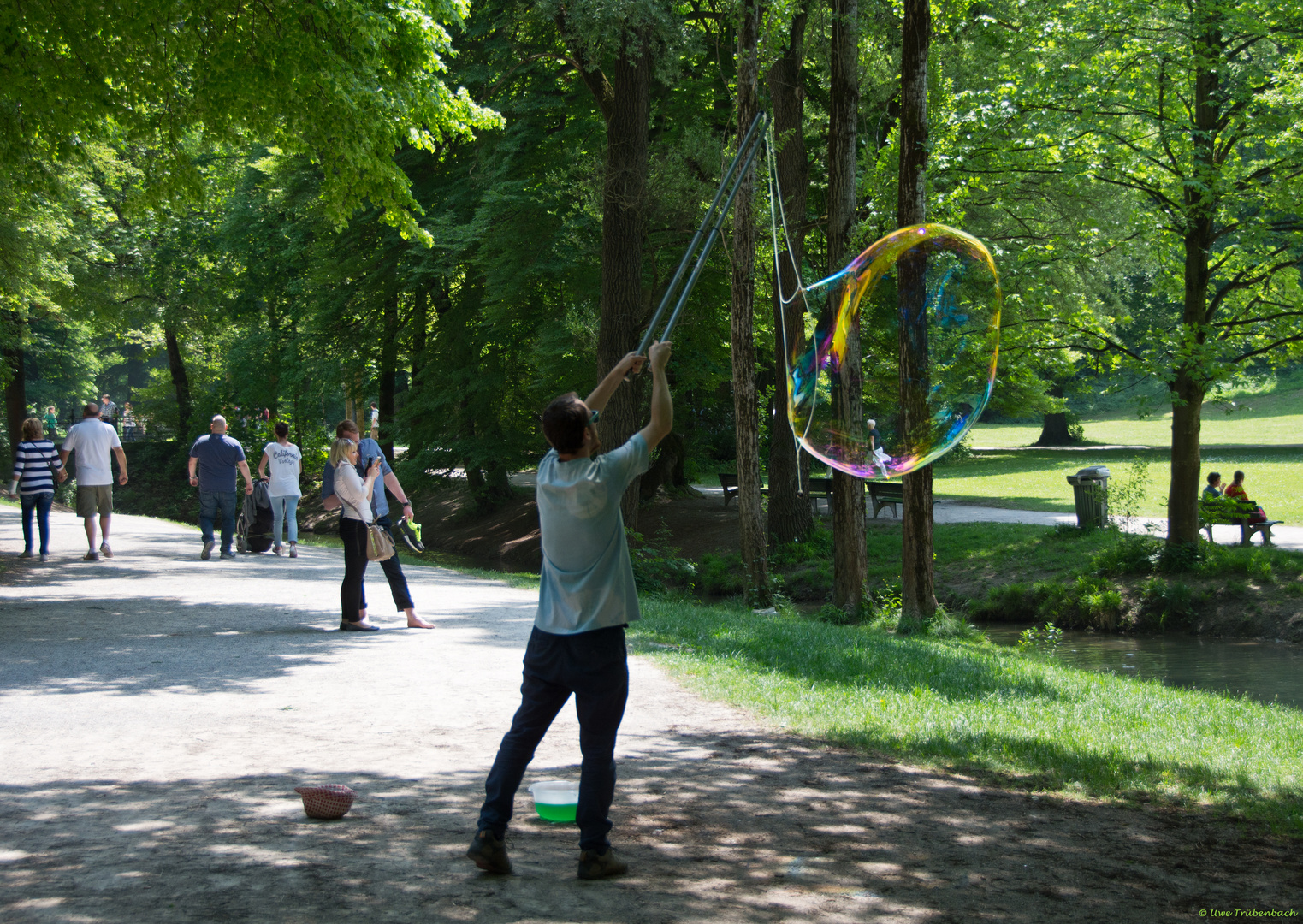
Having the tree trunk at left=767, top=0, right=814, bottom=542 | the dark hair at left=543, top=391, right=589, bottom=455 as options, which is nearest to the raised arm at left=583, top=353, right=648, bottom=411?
the dark hair at left=543, top=391, right=589, bottom=455

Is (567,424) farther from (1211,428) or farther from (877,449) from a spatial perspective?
(1211,428)

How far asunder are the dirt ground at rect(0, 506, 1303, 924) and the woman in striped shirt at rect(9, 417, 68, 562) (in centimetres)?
803

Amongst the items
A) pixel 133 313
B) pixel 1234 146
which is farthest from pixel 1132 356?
pixel 133 313

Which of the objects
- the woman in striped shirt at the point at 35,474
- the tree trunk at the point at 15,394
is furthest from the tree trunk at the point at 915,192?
the tree trunk at the point at 15,394

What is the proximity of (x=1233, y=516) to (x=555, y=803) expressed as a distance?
61.6 ft

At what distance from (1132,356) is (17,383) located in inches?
1260

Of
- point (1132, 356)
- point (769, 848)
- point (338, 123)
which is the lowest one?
point (769, 848)

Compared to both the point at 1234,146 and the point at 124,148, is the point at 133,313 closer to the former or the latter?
the point at 124,148

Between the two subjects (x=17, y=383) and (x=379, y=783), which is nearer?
(x=379, y=783)

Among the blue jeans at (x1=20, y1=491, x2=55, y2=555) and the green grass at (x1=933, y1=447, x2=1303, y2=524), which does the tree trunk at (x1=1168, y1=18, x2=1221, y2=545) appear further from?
the blue jeans at (x1=20, y1=491, x2=55, y2=555)

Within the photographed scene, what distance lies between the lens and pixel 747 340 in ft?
57.3

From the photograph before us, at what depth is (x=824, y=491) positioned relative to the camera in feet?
92.1

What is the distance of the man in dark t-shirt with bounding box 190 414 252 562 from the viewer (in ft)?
56.7

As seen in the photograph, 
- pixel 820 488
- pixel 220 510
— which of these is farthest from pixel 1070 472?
pixel 220 510
